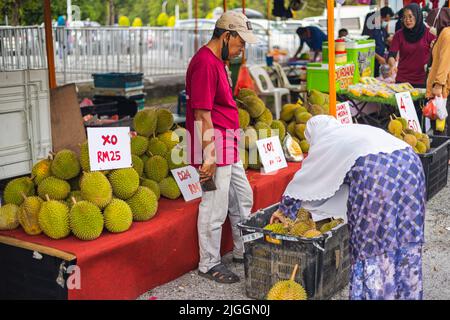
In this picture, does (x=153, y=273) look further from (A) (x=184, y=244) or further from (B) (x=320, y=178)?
(B) (x=320, y=178)

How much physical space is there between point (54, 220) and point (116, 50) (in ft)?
33.3

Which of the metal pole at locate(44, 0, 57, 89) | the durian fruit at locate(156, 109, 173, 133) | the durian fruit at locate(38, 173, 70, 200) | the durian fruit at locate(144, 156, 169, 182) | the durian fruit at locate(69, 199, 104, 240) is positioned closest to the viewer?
the durian fruit at locate(69, 199, 104, 240)

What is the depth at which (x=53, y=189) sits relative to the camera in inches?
142

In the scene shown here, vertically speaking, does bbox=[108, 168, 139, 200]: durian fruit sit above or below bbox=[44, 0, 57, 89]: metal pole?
below

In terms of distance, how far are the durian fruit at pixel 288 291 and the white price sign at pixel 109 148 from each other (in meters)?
1.18

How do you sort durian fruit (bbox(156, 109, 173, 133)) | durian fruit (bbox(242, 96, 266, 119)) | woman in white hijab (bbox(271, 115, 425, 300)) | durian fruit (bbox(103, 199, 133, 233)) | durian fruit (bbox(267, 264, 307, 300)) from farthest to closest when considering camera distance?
durian fruit (bbox(242, 96, 266, 119)) < durian fruit (bbox(156, 109, 173, 133)) < durian fruit (bbox(103, 199, 133, 233)) < durian fruit (bbox(267, 264, 307, 300)) < woman in white hijab (bbox(271, 115, 425, 300))

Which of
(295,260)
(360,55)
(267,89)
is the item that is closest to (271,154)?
(295,260)

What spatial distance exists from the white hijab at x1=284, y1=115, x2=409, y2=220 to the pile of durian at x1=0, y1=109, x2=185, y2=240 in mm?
967

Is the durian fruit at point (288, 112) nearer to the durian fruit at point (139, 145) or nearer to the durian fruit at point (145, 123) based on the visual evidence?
the durian fruit at point (145, 123)

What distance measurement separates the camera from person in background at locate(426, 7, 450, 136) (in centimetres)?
638

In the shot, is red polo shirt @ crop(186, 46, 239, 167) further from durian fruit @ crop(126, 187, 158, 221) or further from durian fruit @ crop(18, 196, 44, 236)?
durian fruit @ crop(18, 196, 44, 236)

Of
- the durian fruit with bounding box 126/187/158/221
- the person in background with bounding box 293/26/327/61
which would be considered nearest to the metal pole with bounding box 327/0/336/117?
the durian fruit with bounding box 126/187/158/221

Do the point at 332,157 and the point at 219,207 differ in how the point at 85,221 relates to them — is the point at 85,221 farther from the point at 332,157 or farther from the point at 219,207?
the point at 332,157

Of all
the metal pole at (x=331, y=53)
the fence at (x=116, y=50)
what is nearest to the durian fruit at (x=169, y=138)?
the metal pole at (x=331, y=53)
